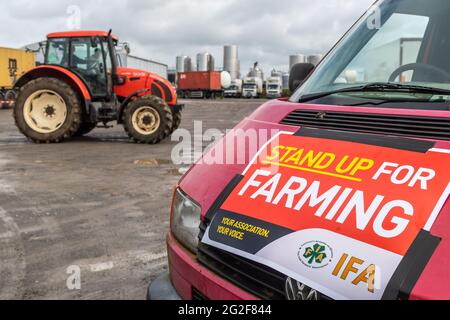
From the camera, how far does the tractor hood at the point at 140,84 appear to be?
34.9 feet

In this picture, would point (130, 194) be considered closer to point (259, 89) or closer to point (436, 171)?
point (436, 171)

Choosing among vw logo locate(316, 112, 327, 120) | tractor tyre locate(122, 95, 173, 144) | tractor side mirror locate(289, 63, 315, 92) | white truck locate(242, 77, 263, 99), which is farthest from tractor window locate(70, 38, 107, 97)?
white truck locate(242, 77, 263, 99)

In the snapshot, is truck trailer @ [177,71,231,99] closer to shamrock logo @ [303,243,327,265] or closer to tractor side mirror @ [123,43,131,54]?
tractor side mirror @ [123,43,131,54]

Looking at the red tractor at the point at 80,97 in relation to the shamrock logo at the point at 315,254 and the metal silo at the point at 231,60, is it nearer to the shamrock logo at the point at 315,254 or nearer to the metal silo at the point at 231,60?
the shamrock logo at the point at 315,254

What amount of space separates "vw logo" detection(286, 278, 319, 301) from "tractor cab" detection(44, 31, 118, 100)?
31.3ft

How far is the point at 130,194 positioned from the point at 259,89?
46.8 metres

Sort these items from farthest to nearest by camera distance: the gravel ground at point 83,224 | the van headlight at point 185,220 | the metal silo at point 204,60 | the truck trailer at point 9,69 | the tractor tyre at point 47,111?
the metal silo at point 204,60
the truck trailer at point 9,69
the tractor tyre at point 47,111
the gravel ground at point 83,224
the van headlight at point 185,220

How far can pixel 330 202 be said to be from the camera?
1486mm

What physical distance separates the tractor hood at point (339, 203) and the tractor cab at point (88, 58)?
8.84m

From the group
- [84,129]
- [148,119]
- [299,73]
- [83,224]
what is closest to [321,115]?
[299,73]

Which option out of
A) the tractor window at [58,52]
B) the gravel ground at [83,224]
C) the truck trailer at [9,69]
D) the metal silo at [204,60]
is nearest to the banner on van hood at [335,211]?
the gravel ground at [83,224]

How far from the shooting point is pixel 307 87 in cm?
243

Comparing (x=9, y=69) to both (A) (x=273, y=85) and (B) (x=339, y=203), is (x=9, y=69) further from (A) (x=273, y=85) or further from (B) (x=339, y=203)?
(A) (x=273, y=85)

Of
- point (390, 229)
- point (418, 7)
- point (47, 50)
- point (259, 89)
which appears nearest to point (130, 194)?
point (418, 7)
